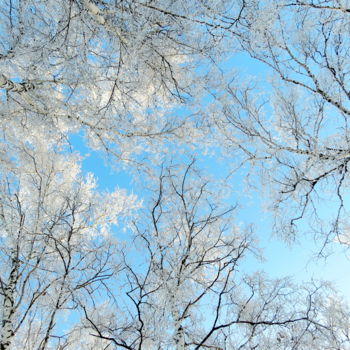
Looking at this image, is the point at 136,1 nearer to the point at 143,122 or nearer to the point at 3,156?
the point at 143,122

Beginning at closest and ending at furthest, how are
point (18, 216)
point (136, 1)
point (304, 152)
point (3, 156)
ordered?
point (136, 1)
point (304, 152)
point (18, 216)
point (3, 156)

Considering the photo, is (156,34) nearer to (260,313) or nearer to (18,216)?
(18,216)

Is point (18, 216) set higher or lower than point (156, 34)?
lower

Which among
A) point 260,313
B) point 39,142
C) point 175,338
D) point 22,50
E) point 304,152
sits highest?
point 39,142

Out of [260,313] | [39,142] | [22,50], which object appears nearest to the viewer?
[22,50]

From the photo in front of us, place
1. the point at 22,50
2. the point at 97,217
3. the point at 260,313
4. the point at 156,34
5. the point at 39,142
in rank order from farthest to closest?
the point at 97,217
the point at 39,142
the point at 260,313
the point at 156,34
the point at 22,50

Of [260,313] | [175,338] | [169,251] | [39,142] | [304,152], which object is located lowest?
[175,338]

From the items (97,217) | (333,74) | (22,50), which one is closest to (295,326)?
(333,74)

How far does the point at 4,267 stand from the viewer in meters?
4.88

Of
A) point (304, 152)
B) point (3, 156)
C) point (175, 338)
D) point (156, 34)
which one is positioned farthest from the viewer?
point (3, 156)

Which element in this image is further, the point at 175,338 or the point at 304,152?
the point at 304,152

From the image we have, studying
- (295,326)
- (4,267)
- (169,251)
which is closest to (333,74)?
(169,251)

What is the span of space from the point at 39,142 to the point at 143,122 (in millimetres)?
2819

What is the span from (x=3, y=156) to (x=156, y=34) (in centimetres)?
375
